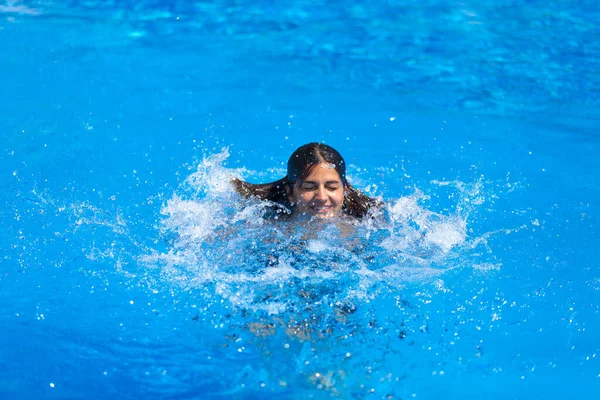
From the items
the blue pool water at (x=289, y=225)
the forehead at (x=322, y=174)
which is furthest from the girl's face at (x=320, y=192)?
the blue pool water at (x=289, y=225)

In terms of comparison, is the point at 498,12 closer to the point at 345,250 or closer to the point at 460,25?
the point at 460,25

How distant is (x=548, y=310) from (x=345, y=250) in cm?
120

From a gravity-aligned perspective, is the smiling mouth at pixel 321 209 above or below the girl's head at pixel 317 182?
below

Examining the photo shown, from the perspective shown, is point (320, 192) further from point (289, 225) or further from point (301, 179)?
point (289, 225)

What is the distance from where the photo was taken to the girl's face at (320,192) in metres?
4.24

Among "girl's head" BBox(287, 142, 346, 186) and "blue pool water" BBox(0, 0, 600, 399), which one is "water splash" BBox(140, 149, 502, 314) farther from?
"girl's head" BBox(287, 142, 346, 186)

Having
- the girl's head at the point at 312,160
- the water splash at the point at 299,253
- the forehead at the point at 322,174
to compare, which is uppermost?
the girl's head at the point at 312,160

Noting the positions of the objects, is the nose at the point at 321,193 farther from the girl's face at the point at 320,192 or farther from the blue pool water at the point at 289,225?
the blue pool water at the point at 289,225

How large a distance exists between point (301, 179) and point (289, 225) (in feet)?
1.06

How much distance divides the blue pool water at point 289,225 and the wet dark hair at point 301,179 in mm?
128

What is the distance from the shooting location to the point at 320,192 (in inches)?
167

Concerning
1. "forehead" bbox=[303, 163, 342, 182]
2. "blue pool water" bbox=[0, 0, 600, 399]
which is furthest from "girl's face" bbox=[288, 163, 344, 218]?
"blue pool water" bbox=[0, 0, 600, 399]

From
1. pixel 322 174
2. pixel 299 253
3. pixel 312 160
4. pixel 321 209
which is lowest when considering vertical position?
pixel 299 253

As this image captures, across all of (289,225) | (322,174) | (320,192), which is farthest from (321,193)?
(289,225)
